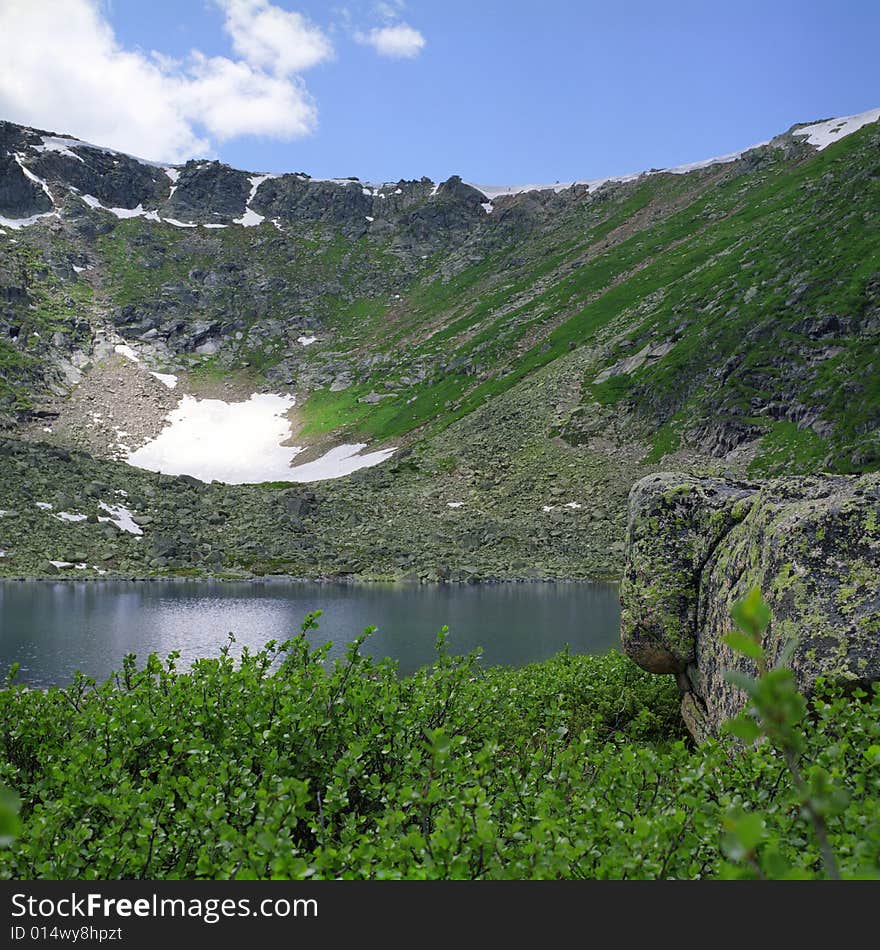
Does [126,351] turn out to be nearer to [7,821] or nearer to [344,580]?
[344,580]

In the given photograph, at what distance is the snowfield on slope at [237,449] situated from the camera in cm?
13475

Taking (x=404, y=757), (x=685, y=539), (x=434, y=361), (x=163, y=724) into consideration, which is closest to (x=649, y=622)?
(x=685, y=539)

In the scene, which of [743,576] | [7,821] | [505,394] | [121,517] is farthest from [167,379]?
[7,821]

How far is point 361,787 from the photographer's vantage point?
7.81 meters

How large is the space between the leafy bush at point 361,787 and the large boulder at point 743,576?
215cm

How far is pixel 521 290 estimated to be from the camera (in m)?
192

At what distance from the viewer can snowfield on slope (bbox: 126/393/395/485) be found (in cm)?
13475

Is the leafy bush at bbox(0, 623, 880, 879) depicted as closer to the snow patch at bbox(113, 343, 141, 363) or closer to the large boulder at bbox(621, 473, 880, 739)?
the large boulder at bbox(621, 473, 880, 739)

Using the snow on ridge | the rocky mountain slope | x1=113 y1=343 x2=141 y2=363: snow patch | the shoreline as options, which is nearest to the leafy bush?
the shoreline

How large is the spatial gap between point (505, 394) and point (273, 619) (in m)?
91.7

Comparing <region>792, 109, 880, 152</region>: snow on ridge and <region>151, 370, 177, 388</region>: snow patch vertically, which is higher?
<region>792, 109, 880, 152</region>: snow on ridge

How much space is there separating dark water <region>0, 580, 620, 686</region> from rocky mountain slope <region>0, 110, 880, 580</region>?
10817 millimetres

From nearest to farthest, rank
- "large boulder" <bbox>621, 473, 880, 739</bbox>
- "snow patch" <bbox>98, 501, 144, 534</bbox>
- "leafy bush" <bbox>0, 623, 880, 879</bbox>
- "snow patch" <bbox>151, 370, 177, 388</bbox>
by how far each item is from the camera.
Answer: "leafy bush" <bbox>0, 623, 880, 879</bbox>
"large boulder" <bbox>621, 473, 880, 739</bbox>
"snow patch" <bbox>98, 501, 144, 534</bbox>
"snow patch" <bbox>151, 370, 177, 388</bbox>

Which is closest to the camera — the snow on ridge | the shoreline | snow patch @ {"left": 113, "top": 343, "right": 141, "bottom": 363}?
the shoreline
